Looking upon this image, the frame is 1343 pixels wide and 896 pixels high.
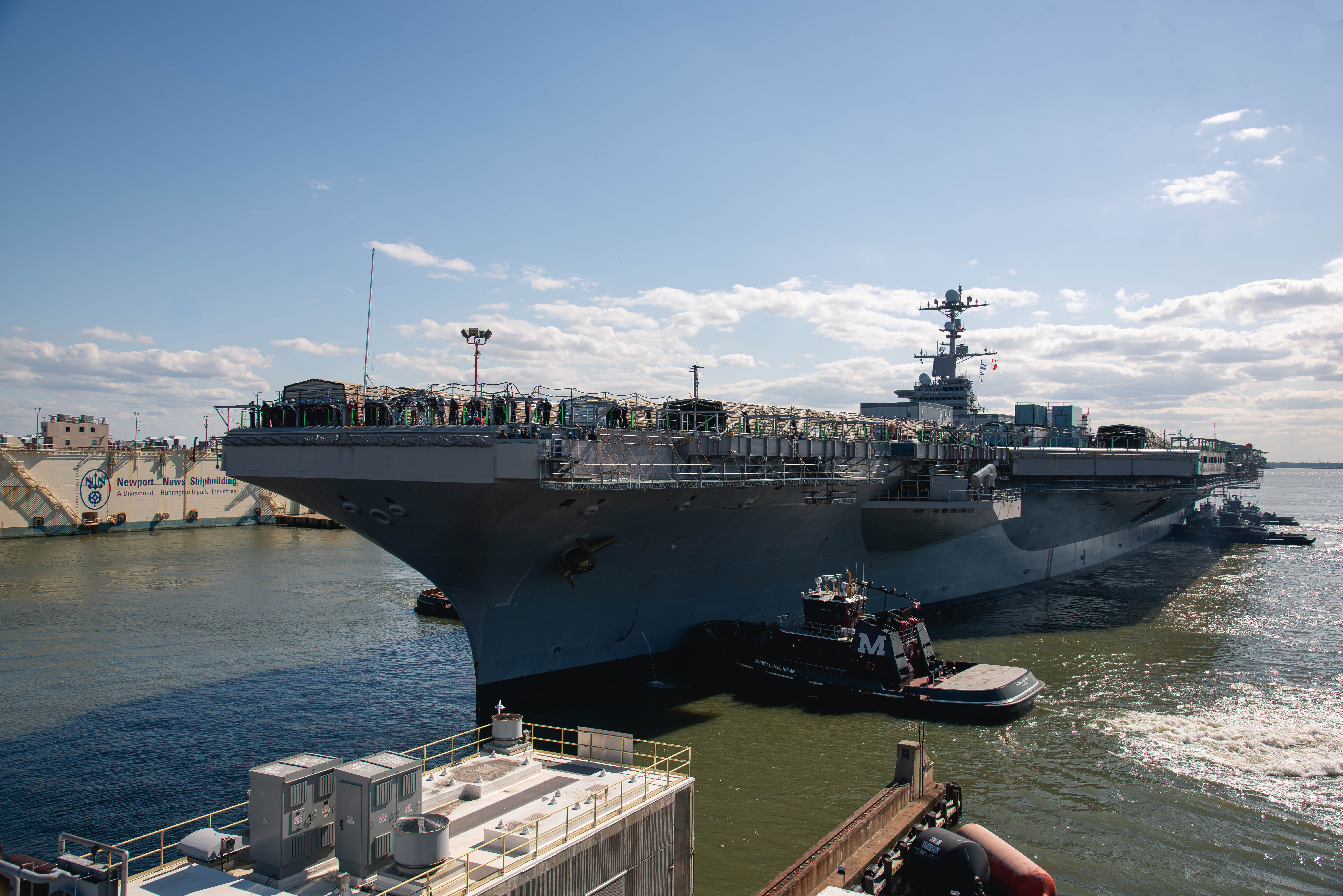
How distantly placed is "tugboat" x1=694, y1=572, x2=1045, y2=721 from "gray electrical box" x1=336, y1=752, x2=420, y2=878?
40.4 ft

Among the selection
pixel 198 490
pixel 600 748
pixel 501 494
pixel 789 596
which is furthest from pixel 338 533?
pixel 600 748

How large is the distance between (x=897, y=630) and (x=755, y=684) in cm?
356

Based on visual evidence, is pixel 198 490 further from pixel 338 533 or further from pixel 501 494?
pixel 501 494

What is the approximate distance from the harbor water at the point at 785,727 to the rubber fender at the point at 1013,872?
2.27 feet

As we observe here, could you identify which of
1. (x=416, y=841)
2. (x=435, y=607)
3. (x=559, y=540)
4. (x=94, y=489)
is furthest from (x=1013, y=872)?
(x=94, y=489)

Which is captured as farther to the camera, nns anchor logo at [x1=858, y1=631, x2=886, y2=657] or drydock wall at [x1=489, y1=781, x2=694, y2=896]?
nns anchor logo at [x1=858, y1=631, x2=886, y2=657]

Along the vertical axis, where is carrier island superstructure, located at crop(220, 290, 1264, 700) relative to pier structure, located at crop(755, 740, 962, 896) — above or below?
above

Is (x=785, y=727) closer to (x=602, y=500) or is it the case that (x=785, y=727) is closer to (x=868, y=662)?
(x=868, y=662)

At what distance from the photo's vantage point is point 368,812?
Result: 24.6 ft

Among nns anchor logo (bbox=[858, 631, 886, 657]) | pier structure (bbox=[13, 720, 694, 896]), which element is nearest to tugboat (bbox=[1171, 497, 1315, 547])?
nns anchor logo (bbox=[858, 631, 886, 657])

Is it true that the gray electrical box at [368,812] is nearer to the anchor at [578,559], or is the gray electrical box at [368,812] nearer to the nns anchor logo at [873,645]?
the anchor at [578,559]

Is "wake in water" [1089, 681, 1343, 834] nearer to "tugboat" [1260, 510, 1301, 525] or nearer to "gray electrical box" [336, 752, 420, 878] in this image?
"gray electrical box" [336, 752, 420, 878]

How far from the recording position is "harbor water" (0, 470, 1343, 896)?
12.2 meters

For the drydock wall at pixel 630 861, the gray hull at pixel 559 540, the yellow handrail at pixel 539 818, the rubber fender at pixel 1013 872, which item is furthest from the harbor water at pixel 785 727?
the gray hull at pixel 559 540
